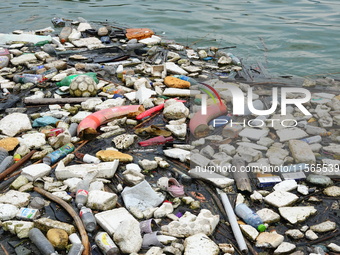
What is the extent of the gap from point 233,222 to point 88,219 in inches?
46.6

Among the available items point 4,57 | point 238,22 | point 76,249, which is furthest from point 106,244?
point 238,22

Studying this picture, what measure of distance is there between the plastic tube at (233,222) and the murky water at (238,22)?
4.41 meters

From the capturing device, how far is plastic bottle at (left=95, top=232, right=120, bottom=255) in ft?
9.48

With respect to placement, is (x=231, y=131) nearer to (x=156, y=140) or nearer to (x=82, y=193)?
(x=156, y=140)

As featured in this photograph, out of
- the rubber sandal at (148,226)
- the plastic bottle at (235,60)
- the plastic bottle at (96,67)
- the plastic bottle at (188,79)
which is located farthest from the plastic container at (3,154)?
the plastic bottle at (235,60)

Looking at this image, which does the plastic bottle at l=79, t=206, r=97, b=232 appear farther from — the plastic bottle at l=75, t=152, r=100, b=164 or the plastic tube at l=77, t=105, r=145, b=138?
the plastic tube at l=77, t=105, r=145, b=138

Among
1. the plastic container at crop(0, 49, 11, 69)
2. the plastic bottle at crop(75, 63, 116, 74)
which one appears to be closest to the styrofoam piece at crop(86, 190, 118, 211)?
the plastic bottle at crop(75, 63, 116, 74)

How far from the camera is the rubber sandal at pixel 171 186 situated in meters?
3.62

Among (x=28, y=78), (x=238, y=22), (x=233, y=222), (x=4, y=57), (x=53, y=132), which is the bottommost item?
(x=233, y=222)

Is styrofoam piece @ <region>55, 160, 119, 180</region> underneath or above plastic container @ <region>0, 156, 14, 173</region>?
above

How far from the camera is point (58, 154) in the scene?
4.20 meters

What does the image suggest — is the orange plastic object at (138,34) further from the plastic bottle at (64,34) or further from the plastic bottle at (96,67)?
the plastic bottle at (96,67)

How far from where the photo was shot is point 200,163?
407 centimetres

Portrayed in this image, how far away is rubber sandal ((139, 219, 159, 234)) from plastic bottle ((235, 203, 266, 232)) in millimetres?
723
